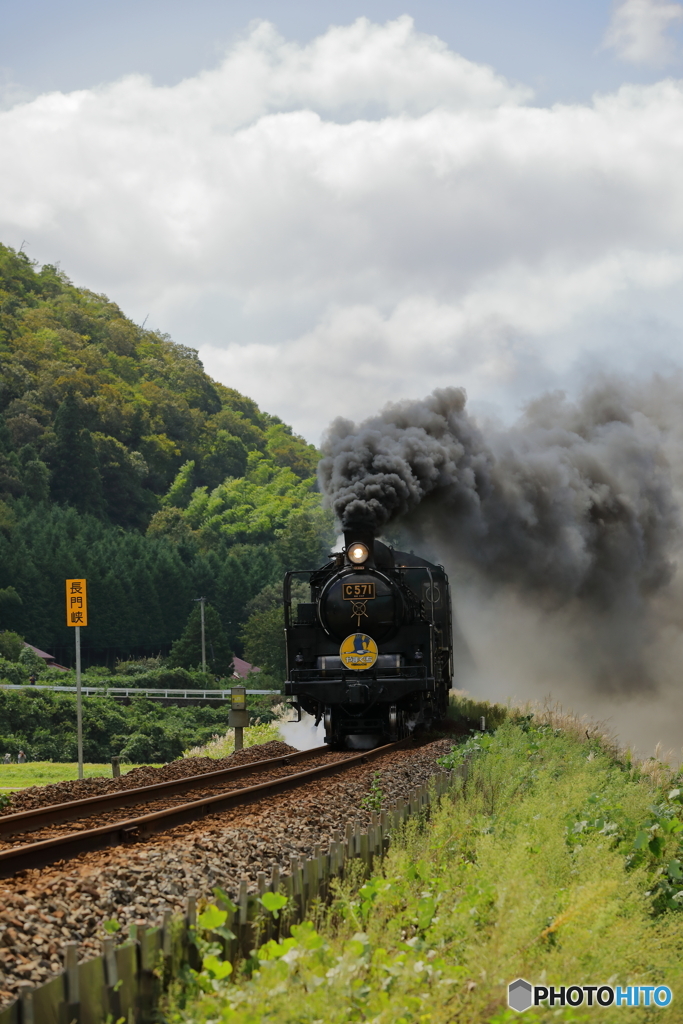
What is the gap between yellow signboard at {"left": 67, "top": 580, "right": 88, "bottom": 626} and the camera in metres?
15.1

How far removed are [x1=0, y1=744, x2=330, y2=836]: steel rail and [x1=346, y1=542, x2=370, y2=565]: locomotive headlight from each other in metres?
3.91

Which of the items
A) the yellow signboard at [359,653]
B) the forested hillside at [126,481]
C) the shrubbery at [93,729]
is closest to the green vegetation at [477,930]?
the yellow signboard at [359,653]

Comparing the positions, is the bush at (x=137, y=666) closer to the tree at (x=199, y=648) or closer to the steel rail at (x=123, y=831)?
the tree at (x=199, y=648)

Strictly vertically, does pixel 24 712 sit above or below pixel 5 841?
below

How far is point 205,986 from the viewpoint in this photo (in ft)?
13.7

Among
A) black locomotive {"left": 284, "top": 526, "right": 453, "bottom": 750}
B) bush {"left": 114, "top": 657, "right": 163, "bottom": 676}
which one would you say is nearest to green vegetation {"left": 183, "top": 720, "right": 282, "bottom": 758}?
black locomotive {"left": 284, "top": 526, "right": 453, "bottom": 750}

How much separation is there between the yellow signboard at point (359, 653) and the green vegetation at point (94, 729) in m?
17.0

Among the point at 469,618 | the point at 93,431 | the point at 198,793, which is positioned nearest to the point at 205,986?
the point at 198,793

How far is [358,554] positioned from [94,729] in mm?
23928

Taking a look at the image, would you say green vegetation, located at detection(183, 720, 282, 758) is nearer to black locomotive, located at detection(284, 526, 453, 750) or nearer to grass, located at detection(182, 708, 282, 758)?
grass, located at detection(182, 708, 282, 758)

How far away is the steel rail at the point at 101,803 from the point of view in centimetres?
925

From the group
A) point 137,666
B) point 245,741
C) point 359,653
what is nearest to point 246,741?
point 245,741

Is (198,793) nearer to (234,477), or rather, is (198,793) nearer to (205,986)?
(205,986)

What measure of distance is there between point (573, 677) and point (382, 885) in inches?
1221
